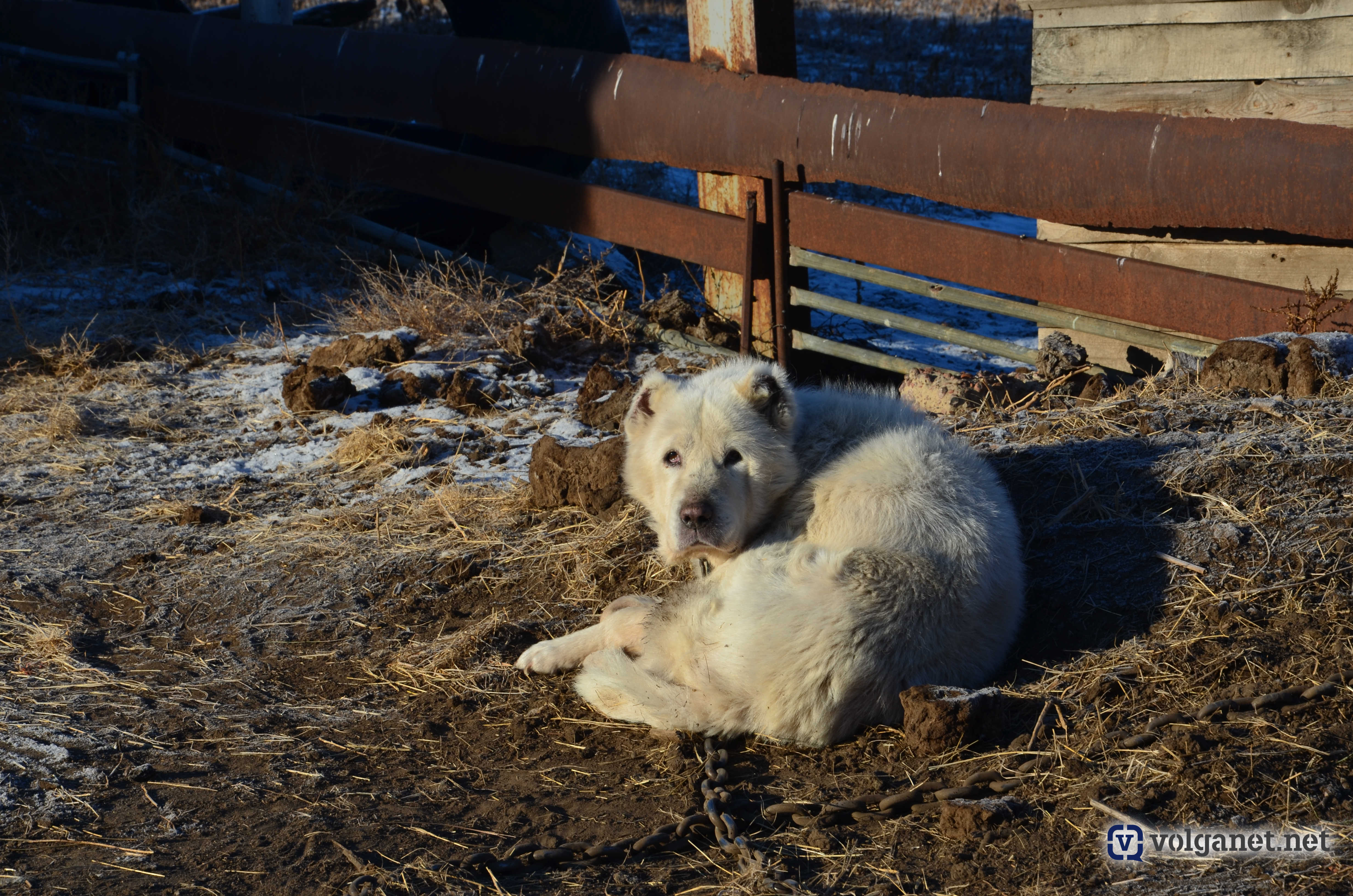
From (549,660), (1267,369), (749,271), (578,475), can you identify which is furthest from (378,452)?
(1267,369)

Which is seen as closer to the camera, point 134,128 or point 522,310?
point 522,310

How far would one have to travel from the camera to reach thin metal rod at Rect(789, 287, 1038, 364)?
6664 mm

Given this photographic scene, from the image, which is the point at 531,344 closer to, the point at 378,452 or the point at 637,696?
the point at 378,452

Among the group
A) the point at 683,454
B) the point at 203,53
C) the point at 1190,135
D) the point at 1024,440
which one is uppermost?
the point at 203,53

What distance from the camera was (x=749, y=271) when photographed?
24.2 feet

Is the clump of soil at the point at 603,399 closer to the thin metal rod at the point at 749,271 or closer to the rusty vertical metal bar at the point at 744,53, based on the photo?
the thin metal rod at the point at 749,271

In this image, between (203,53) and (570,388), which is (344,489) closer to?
(570,388)

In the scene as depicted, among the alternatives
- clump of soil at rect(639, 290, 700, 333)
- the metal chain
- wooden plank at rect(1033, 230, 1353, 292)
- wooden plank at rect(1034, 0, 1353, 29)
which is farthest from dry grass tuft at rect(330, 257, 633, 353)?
the metal chain

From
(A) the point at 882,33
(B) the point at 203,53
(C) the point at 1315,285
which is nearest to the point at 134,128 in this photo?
(B) the point at 203,53

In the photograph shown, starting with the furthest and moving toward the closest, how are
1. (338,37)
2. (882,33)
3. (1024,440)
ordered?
(882,33) → (338,37) → (1024,440)

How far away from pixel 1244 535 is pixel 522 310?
5.20 metres

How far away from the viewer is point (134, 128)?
31.8ft

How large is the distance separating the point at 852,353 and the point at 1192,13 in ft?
9.30

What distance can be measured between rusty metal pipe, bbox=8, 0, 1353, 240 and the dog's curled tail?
401 centimetres
